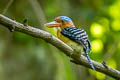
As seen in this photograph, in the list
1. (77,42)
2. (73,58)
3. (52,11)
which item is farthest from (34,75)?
(73,58)

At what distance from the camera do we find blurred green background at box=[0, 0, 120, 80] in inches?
204

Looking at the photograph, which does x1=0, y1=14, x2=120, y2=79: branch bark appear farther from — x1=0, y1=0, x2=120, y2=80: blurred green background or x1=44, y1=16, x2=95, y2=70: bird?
x1=0, y1=0, x2=120, y2=80: blurred green background

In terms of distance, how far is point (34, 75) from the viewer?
17.5ft

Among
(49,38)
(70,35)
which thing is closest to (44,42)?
(70,35)

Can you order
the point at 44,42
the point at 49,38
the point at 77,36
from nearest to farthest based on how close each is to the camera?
the point at 49,38 < the point at 77,36 < the point at 44,42

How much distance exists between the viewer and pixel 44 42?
522 centimetres

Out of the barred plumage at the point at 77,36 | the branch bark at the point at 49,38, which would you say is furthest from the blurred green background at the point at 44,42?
the branch bark at the point at 49,38

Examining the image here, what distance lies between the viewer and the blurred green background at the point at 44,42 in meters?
5.17

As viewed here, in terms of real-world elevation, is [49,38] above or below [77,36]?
below

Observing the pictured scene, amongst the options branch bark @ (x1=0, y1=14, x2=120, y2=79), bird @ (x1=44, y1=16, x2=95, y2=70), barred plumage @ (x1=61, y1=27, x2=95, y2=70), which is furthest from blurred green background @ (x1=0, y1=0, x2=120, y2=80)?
branch bark @ (x1=0, y1=14, x2=120, y2=79)

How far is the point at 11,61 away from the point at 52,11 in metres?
0.91

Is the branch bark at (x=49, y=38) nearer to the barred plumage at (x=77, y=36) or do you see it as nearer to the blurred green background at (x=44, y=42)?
the barred plumage at (x=77, y=36)

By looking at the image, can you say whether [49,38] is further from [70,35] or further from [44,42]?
[44,42]

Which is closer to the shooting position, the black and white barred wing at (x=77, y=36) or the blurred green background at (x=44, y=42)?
the black and white barred wing at (x=77, y=36)
